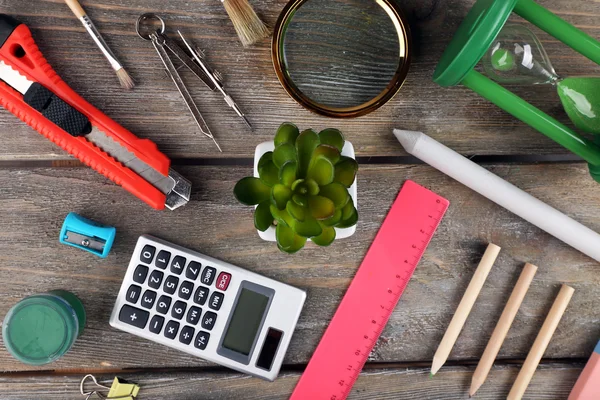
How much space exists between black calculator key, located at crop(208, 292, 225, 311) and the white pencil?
0.82 feet

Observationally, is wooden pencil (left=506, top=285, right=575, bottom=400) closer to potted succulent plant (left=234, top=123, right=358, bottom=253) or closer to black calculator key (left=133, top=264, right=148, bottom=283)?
potted succulent plant (left=234, top=123, right=358, bottom=253)

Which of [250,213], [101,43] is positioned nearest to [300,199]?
[250,213]

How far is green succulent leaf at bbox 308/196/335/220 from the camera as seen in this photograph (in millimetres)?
387

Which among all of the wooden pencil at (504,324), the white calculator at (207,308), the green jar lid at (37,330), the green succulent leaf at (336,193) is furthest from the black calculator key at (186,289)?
the wooden pencil at (504,324)

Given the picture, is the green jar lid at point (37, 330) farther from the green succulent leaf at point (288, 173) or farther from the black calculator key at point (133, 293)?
the green succulent leaf at point (288, 173)

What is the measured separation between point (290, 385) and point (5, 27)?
462mm

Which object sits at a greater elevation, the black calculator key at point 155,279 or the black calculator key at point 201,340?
the black calculator key at point 155,279

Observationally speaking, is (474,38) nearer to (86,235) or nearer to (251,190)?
(251,190)

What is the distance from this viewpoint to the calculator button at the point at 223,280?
531 millimetres

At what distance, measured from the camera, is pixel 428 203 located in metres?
0.55

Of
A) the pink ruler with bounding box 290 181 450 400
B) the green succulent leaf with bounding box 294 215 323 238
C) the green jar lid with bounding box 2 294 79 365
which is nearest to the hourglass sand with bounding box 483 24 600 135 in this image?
the pink ruler with bounding box 290 181 450 400

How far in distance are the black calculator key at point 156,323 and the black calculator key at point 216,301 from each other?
0.17ft

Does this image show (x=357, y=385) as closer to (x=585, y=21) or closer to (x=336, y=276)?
(x=336, y=276)

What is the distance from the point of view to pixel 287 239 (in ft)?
1.37
